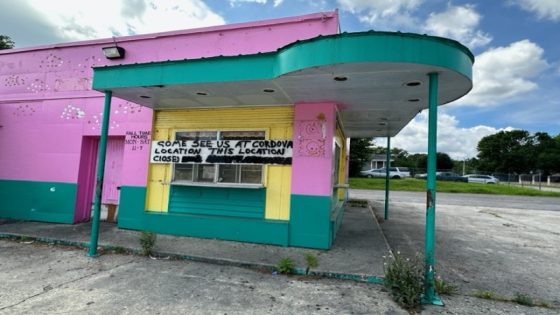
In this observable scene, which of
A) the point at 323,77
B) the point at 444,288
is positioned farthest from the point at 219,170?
the point at 444,288

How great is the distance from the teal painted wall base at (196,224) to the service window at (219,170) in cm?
78

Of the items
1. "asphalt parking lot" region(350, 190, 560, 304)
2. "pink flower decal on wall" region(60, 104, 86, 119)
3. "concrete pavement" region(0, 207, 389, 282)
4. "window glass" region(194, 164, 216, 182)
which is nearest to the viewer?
"asphalt parking lot" region(350, 190, 560, 304)

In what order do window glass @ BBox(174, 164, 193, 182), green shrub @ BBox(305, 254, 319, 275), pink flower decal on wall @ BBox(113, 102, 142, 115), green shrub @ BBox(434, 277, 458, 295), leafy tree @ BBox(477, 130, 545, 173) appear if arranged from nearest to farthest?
green shrub @ BBox(434, 277, 458, 295) → green shrub @ BBox(305, 254, 319, 275) → window glass @ BBox(174, 164, 193, 182) → pink flower decal on wall @ BBox(113, 102, 142, 115) → leafy tree @ BBox(477, 130, 545, 173)

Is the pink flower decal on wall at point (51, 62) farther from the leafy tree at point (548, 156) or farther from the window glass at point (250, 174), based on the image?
the leafy tree at point (548, 156)

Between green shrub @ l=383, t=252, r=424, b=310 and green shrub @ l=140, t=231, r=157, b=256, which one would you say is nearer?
green shrub @ l=383, t=252, r=424, b=310

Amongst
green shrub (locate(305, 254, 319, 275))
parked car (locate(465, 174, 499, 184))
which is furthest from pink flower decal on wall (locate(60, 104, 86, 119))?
parked car (locate(465, 174, 499, 184))

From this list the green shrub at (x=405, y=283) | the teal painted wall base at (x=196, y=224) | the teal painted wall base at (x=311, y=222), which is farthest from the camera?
the teal painted wall base at (x=196, y=224)

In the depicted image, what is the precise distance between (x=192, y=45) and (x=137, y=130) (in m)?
2.38

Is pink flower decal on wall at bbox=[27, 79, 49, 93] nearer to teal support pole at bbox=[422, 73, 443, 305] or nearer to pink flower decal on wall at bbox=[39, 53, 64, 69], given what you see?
pink flower decal on wall at bbox=[39, 53, 64, 69]

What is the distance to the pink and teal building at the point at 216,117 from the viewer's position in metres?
4.48

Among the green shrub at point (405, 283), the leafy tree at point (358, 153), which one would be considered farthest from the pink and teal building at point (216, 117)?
the leafy tree at point (358, 153)

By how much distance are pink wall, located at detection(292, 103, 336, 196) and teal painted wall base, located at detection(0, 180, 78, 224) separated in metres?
5.65

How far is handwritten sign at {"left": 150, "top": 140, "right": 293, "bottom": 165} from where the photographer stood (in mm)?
6613

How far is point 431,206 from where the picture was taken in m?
4.11
